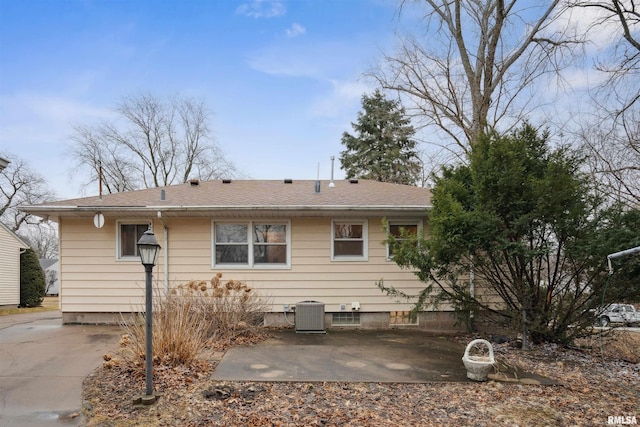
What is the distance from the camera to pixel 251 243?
8.54m

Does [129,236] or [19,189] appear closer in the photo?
[129,236]

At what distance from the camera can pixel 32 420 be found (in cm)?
368

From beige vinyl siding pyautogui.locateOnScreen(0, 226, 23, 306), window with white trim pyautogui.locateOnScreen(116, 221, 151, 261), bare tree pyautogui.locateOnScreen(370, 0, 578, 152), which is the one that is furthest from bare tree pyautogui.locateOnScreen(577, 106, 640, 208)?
beige vinyl siding pyautogui.locateOnScreen(0, 226, 23, 306)

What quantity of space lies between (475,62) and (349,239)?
8193 millimetres

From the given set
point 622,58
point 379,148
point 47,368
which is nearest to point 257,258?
point 47,368

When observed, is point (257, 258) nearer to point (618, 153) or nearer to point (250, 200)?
point (250, 200)

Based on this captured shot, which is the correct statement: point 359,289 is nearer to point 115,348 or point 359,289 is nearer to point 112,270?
point 115,348

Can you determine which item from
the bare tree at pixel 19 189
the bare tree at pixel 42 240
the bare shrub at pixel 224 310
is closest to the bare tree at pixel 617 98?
the bare shrub at pixel 224 310

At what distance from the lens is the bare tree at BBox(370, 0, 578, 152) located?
11711 millimetres

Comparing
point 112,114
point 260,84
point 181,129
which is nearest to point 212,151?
point 181,129

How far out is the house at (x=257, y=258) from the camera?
8.39 metres

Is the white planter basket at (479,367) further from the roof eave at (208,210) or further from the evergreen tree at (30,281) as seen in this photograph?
the evergreen tree at (30,281)

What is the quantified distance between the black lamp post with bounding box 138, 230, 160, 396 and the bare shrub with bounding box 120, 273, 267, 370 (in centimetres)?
89

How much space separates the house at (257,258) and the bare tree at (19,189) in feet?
80.9
